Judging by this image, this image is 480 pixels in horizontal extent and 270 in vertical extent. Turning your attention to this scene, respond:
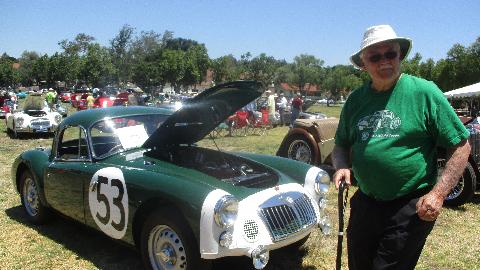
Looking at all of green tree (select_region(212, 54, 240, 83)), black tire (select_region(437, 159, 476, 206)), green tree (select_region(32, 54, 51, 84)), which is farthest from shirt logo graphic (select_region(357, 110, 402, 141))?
green tree (select_region(32, 54, 51, 84))

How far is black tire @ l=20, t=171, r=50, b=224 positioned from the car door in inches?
14.9

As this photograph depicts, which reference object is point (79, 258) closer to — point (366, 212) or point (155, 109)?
point (155, 109)

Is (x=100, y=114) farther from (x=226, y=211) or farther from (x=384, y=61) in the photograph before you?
(x=384, y=61)

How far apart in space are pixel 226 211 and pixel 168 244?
27.0 inches

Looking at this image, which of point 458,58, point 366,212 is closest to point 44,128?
point 366,212

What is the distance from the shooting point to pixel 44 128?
15.1 m

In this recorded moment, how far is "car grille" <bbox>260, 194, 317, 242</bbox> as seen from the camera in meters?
3.55

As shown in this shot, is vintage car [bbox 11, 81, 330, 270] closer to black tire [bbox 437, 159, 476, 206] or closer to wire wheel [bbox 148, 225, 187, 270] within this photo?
wire wheel [bbox 148, 225, 187, 270]

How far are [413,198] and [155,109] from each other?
3837 millimetres

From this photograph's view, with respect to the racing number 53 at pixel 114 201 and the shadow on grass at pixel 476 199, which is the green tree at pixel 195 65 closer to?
the shadow on grass at pixel 476 199

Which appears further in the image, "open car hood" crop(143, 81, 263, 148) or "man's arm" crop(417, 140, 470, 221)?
"open car hood" crop(143, 81, 263, 148)

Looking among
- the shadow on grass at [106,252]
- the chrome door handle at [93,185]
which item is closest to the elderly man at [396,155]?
the shadow on grass at [106,252]

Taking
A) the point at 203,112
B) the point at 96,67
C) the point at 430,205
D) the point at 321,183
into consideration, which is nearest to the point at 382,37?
the point at 430,205

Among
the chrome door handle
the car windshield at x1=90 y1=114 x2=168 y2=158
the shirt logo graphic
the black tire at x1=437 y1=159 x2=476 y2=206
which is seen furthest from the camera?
the black tire at x1=437 y1=159 x2=476 y2=206
